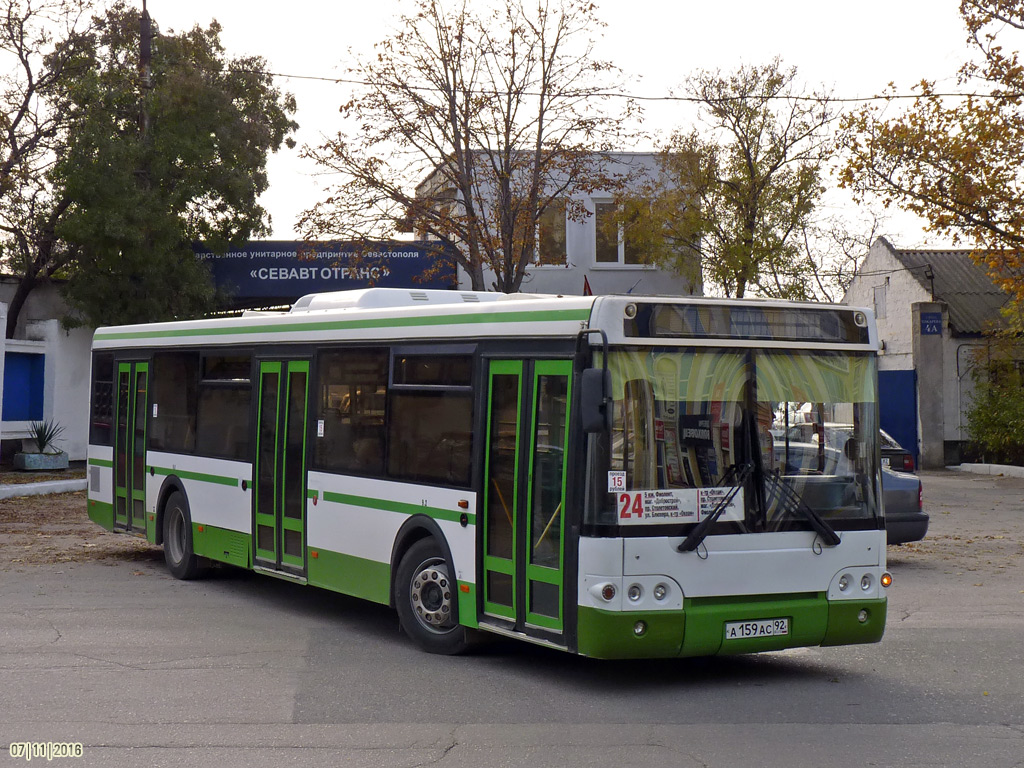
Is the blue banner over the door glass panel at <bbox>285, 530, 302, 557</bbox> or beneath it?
over

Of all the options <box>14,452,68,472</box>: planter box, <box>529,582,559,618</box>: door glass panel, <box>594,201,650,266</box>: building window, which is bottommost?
<box>529,582,559,618</box>: door glass panel

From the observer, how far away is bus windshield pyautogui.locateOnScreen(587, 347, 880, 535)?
7672 millimetres

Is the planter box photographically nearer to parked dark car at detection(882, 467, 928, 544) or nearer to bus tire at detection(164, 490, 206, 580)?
bus tire at detection(164, 490, 206, 580)

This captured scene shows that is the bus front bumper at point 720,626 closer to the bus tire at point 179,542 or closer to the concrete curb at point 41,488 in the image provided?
the bus tire at point 179,542

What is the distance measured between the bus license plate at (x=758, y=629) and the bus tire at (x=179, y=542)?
268 inches

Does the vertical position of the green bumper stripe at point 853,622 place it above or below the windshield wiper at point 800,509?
below

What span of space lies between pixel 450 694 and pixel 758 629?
6.66 feet

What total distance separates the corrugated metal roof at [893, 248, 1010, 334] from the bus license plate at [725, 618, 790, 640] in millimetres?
26483

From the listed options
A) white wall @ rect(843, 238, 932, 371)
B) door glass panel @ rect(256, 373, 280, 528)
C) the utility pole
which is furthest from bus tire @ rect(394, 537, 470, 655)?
white wall @ rect(843, 238, 932, 371)

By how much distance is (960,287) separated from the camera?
123 feet

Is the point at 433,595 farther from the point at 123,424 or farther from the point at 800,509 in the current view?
the point at 123,424

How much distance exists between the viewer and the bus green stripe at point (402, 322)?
Result: 8125 millimetres
